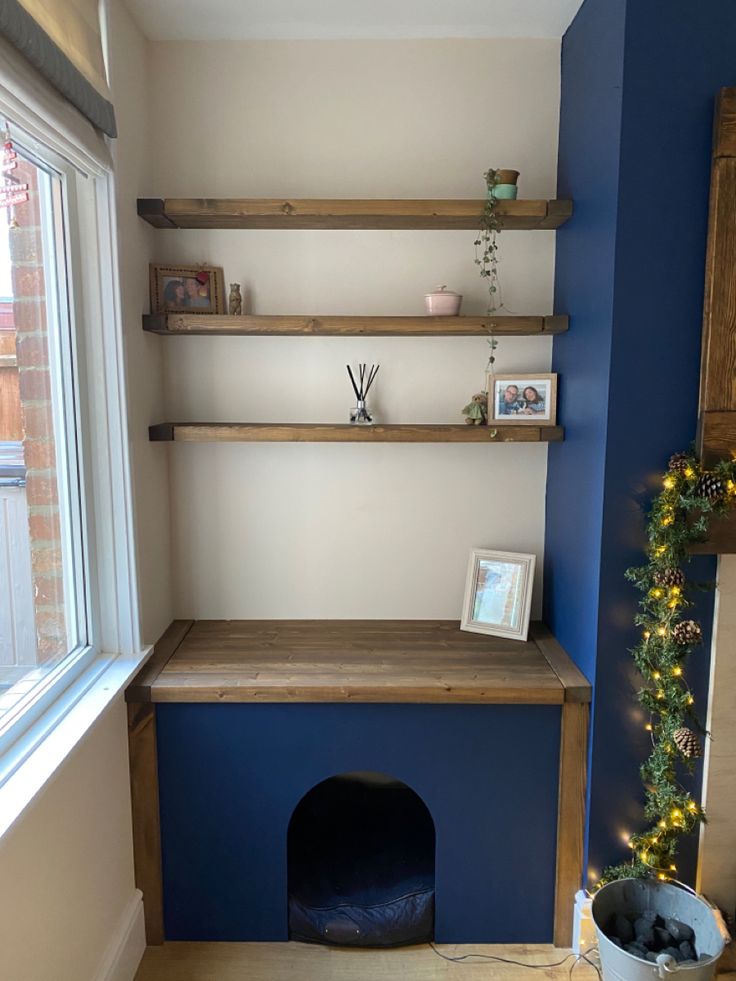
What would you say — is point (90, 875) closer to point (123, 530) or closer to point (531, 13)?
point (123, 530)

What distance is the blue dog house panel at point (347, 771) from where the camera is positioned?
1.93m

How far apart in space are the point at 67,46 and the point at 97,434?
89 centimetres

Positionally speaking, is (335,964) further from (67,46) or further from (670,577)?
(67,46)

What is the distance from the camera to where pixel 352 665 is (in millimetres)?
2016

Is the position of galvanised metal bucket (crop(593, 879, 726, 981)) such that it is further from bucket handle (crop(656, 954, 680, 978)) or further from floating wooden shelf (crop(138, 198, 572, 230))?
floating wooden shelf (crop(138, 198, 572, 230))

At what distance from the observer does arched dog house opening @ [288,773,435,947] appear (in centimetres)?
199

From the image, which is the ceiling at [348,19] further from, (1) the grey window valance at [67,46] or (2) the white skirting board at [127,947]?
→ (2) the white skirting board at [127,947]

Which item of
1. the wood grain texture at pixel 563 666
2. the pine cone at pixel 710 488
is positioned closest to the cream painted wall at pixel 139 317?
the wood grain texture at pixel 563 666

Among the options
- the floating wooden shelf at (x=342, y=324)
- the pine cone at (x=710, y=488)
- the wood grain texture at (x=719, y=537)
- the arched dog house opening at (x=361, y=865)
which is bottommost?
the arched dog house opening at (x=361, y=865)

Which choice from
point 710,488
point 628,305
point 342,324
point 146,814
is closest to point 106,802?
point 146,814

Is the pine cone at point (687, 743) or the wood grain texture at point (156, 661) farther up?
the wood grain texture at point (156, 661)

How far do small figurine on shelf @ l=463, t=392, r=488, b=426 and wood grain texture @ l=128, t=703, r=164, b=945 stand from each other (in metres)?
1.28

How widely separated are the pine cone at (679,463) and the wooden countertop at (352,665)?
2.02ft

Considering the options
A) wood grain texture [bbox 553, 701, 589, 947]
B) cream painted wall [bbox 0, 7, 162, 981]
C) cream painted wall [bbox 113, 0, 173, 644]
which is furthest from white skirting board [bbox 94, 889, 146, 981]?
wood grain texture [bbox 553, 701, 589, 947]
